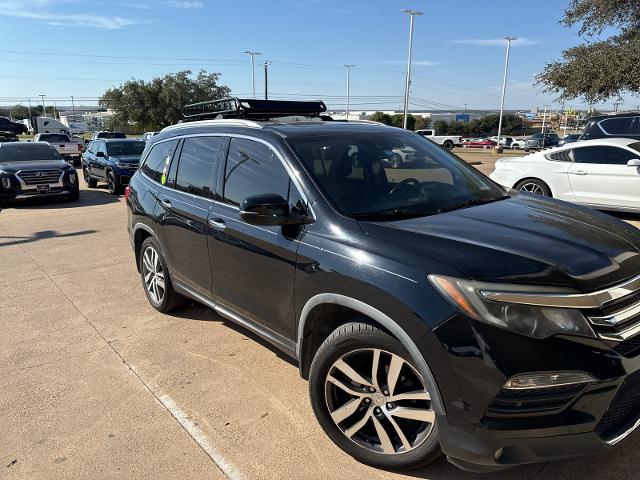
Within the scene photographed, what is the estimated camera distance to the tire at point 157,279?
182 inches

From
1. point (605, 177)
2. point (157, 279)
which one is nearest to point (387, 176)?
point (157, 279)

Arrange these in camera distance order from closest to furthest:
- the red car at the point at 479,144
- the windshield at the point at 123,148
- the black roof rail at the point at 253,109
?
the black roof rail at the point at 253,109
the windshield at the point at 123,148
the red car at the point at 479,144

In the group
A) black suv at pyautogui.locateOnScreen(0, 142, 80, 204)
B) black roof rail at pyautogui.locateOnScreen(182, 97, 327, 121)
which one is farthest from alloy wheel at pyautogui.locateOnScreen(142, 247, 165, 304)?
black suv at pyautogui.locateOnScreen(0, 142, 80, 204)

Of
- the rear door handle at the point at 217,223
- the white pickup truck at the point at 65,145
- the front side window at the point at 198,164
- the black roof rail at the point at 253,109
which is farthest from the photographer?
the white pickup truck at the point at 65,145

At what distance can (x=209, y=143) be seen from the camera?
12.8ft

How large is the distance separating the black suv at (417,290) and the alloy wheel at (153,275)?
2.94 ft

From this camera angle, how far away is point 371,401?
2.57 meters

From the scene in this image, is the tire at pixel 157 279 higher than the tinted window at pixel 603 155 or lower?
lower

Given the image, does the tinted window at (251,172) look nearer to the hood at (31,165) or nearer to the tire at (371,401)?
the tire at (371,401)

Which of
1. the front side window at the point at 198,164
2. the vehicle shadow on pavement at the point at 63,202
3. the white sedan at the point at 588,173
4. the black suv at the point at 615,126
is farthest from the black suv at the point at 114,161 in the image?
the black suv at the point at 615,126

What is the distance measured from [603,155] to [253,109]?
24.3ft

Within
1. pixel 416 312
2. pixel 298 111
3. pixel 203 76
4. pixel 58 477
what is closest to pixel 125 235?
pixel 298 111

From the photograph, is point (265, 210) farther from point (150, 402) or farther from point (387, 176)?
point (150, 402)

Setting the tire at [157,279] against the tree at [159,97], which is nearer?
the tire at [157,279]
